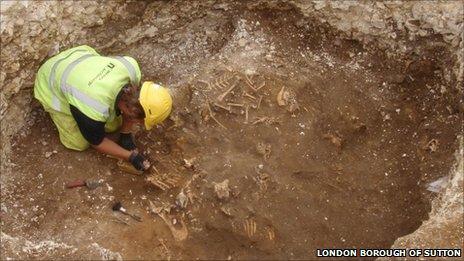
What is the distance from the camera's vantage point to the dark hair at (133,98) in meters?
3.85

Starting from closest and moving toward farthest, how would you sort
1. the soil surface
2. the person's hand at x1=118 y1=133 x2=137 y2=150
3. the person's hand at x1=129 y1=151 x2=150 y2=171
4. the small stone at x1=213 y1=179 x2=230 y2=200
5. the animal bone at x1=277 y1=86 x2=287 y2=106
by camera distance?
the soil surface < the small stone at x1=213 y1=179 x2=230 y2=200 < the person's hand at x1=129 y1=151 x2=150 y2=171 < the person's hand at x1=118 y1=133 x2=137 y2=150 < the animal bone at x1=277 y1=86 x2=287 y2=106

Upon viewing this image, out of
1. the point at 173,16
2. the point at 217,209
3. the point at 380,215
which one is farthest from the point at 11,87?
the point at 380,215

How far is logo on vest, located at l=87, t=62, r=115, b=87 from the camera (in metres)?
3.87

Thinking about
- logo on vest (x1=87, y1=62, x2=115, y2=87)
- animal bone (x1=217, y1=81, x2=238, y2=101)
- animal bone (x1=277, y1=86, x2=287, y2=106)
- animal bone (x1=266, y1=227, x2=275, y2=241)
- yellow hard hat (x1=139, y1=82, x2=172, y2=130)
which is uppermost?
logo on vest (x1=87, y1=62, x2=115, y2=87)

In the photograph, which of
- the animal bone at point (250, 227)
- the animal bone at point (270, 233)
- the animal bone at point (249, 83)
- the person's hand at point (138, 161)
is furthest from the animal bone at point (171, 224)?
the animal bone at point (249, 83)

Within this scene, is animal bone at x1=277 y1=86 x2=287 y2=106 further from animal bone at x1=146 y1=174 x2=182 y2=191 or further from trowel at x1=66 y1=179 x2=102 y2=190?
trowel at x1=66 y1=179 x2=102 y2=190

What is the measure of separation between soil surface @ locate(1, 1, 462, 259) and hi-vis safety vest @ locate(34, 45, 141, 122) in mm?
529

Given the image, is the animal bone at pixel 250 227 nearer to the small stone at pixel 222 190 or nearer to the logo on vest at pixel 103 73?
the small stone at pixel 222 190

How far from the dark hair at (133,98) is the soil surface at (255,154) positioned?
0.71 m

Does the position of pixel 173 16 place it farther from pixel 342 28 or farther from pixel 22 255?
pixel 22 255

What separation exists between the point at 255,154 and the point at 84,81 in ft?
5.01

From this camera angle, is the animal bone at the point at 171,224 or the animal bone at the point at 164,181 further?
the animal bone at the point at 164,181

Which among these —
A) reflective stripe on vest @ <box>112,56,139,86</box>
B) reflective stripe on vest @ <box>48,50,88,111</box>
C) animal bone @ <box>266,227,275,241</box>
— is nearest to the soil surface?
animal bone @ <box>266,227,275,241</box>

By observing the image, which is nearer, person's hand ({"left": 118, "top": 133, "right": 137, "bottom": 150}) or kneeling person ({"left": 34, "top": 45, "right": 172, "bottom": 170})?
kneeling person ({"left": 34, "top": 45, "right": 172, "bottom": 170})
